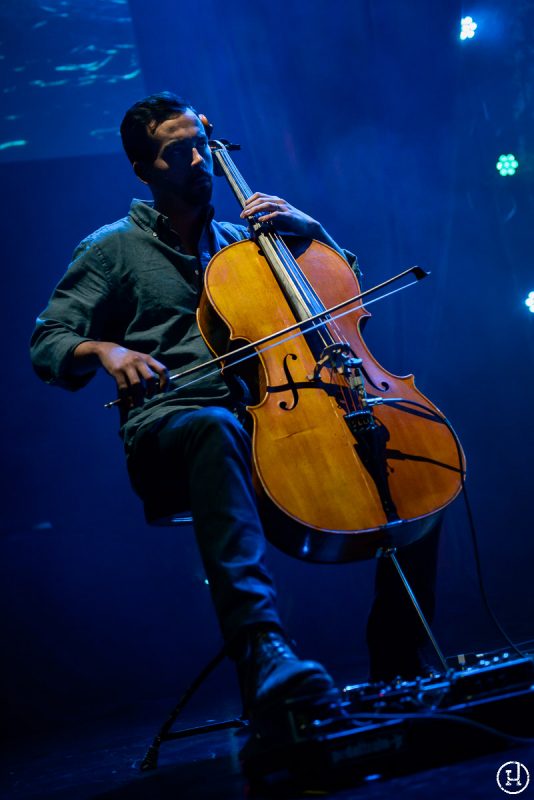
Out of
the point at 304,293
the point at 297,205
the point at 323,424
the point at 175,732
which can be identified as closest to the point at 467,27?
the point at 297,205

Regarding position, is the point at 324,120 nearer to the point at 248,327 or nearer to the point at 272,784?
the point at 248,327

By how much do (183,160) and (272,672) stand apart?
4.37 ft

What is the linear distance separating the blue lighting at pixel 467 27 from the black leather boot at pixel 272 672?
3.22 metres

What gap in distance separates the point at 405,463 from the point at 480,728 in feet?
2.14

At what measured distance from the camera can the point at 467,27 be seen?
341 cm

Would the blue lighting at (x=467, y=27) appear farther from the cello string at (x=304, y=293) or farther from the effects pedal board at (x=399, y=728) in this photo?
the effects pedal board at (x=399, y=728)

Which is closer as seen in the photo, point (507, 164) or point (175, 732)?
point (175, 732)

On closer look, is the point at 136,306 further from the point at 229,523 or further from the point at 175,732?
the point at 175,732

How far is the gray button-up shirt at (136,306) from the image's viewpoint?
1.70 m

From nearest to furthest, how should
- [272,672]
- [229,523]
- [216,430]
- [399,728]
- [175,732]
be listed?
[399,728], [272,672], [229,523], [216,430], [175,732]

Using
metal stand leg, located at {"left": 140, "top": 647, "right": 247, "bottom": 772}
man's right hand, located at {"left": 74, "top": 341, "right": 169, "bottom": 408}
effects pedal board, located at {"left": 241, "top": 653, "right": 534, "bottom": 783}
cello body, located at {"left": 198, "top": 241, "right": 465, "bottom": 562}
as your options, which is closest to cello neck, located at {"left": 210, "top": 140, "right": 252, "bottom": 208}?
cello body, located at {"left": 198, "top": 241, "right": 465, "bottom": 562}

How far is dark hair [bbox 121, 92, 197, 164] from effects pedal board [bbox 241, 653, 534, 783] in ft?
4.85

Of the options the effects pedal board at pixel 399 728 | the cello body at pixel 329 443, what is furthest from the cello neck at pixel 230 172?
the effects pedal board at pixel 399 728

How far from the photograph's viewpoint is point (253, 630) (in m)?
1.13
